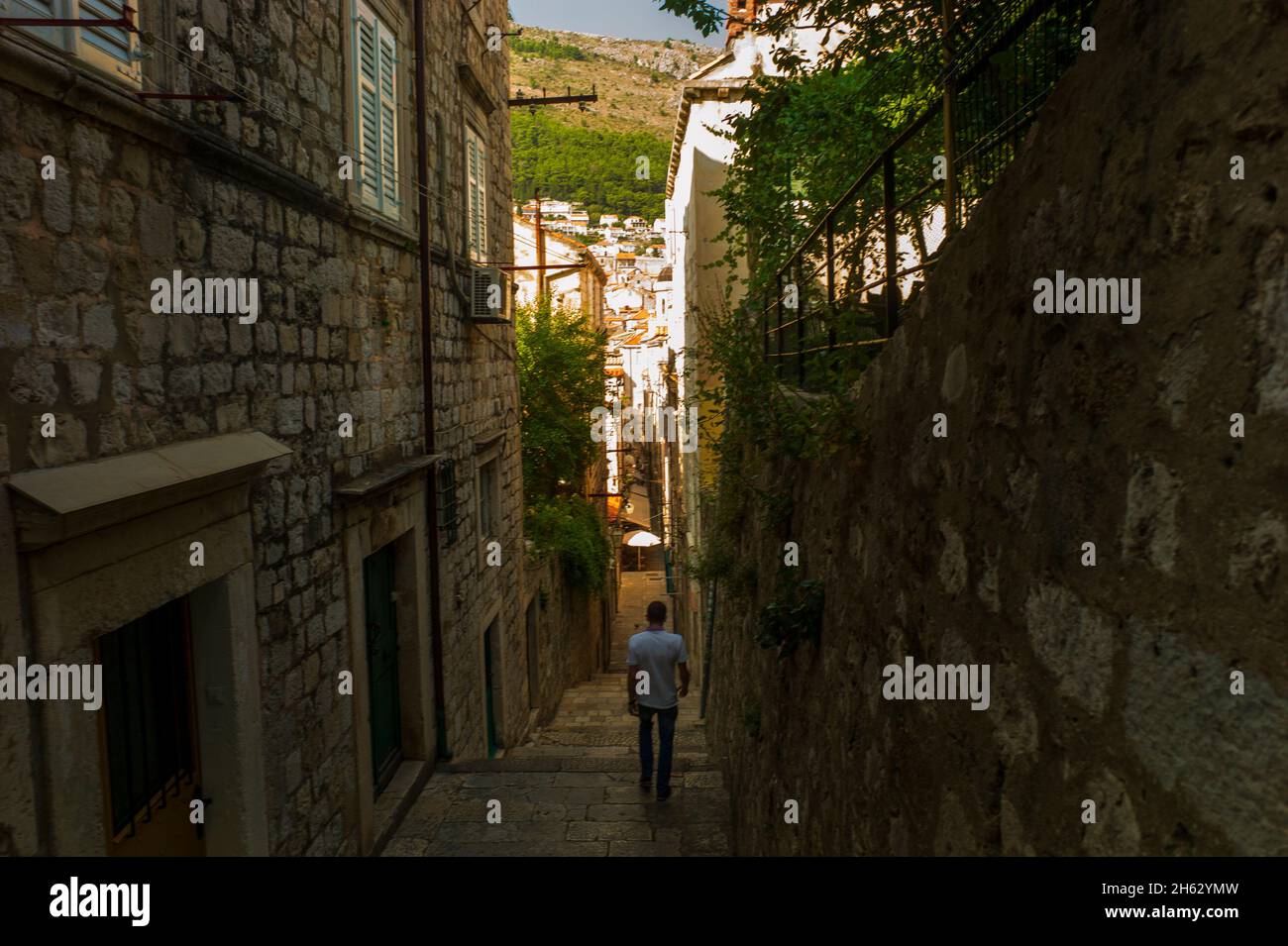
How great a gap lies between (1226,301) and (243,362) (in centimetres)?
391

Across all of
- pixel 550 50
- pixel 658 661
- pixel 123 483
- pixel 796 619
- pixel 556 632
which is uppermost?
pixel 550 50

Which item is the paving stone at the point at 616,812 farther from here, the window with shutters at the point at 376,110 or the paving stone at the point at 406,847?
the window with shutters at the point at 376,110

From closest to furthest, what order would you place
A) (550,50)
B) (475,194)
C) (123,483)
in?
1. (123,483)
2. (475,194)
3. (550,50)

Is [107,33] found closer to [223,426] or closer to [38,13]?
[38,13]

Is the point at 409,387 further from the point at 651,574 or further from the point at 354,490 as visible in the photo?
the point at 651,574

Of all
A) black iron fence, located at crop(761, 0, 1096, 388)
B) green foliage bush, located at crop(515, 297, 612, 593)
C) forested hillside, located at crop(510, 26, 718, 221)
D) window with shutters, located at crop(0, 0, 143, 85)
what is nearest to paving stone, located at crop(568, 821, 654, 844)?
black iron fence, located at crop(761, 0, 1096, 388)

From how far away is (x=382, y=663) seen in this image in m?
6.95

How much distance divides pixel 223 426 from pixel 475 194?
6.26m

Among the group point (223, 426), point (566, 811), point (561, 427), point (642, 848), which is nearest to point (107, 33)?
point (223, 426)

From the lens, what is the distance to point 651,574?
115 ft

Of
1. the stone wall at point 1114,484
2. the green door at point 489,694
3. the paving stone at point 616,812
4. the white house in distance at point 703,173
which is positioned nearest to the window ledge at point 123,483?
the stone wall at point 1114,484

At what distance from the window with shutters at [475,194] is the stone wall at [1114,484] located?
711 cm

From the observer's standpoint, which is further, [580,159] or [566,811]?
[580,159]
